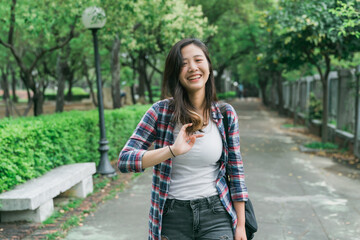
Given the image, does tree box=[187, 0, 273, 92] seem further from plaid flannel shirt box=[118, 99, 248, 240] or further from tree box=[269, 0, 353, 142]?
plaid flannel shirt box=[118, 99, 248, 240]

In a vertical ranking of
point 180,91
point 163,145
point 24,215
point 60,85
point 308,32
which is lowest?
point 24,215

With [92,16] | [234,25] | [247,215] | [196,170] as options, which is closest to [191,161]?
[196,170]

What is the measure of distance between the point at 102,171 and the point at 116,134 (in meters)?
1.69

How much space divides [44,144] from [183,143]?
13.8ft

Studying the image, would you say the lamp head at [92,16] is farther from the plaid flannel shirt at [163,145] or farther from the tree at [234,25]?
the tree at [234,25]

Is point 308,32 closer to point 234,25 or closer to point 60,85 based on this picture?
point 60,85

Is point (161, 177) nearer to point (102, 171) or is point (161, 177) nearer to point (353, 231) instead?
point (353, 231)

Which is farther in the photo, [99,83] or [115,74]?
[115,74]

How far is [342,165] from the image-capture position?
8.43 m

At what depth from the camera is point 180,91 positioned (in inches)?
79.4

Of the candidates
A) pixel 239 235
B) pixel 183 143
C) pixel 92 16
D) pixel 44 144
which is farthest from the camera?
pixel 92 16

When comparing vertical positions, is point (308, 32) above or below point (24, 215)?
above

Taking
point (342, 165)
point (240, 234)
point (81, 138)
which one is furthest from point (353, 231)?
point (81, 138)

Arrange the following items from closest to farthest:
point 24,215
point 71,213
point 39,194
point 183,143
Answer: point 183,143
point 39,194
point 24,215
point 71,213
